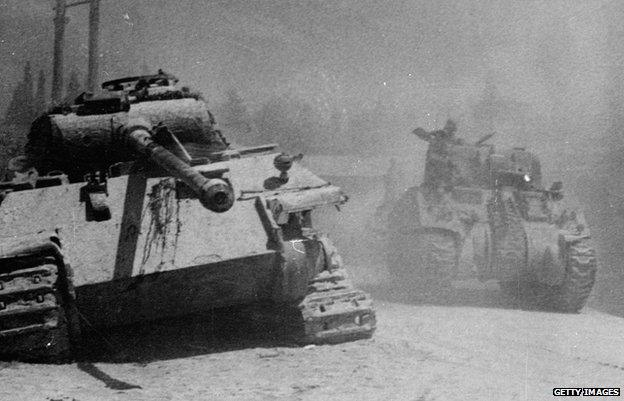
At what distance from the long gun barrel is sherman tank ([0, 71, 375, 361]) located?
0.04 feet

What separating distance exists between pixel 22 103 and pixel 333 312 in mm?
31308

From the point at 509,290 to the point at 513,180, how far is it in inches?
94.2

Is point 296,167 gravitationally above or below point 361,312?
above

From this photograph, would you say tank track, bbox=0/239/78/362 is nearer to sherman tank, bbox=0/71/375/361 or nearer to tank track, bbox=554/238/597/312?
sherman tank, bbox=0/71/375/361

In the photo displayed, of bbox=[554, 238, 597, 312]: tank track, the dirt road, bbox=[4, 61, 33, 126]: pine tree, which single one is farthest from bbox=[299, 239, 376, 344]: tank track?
bbox=[4, 61, 33, 126]: pine tree

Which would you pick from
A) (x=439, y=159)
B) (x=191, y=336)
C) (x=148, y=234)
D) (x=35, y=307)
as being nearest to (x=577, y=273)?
(x=439, y=159)

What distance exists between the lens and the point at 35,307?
6.08 metres

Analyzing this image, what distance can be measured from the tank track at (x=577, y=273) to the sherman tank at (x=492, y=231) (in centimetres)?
2

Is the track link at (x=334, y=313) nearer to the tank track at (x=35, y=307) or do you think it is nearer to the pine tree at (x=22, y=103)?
the tank track at (x=35, y=307)

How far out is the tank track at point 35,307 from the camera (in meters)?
6.05

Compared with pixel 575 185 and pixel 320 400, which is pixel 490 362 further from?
pixel 575 185

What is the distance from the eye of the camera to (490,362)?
25.3ft

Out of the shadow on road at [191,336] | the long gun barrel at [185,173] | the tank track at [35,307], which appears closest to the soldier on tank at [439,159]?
the shadow on road at [191,336]

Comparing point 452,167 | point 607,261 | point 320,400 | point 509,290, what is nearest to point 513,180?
point 452,167
